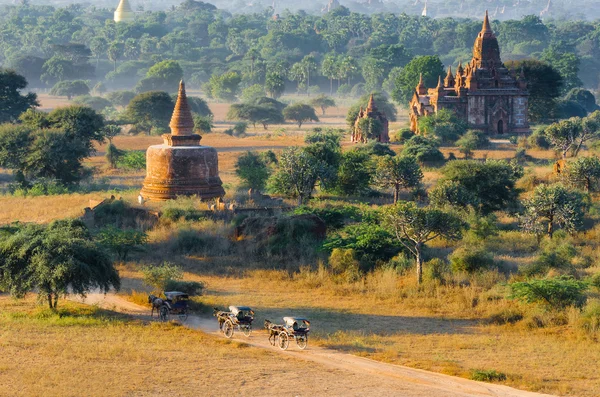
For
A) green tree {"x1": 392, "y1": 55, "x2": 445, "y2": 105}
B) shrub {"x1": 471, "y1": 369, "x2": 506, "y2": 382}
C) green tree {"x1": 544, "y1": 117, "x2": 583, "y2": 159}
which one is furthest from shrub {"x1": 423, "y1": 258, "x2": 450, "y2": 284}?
green tree {"x1": 392, "y1": 55, "x2": 445, "y2": 105}

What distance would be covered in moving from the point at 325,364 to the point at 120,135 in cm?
6380

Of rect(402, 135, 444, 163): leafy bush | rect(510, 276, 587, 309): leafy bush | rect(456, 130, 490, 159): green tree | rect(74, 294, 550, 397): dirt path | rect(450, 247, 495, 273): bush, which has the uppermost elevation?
rect(456, 130, 490, 159): green tree

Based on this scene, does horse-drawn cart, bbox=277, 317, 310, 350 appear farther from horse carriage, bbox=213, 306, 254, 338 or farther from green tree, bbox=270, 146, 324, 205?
green tree, bbox=270, 146, 324, 205

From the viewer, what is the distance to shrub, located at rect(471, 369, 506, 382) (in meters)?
21.0

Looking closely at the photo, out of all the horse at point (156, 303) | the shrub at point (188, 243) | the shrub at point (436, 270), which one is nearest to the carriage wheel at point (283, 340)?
the horse at point (156, 303)

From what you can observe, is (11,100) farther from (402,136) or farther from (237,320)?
(237,320)

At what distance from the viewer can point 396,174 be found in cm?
4384

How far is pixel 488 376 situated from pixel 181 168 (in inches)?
846

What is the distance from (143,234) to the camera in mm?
34094

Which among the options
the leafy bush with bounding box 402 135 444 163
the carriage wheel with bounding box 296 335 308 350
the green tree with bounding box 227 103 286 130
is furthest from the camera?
the green tree with bounding box 227 103 286 130

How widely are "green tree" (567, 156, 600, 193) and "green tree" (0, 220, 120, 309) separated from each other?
24.2 m

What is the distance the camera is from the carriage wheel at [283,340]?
75.7 ft

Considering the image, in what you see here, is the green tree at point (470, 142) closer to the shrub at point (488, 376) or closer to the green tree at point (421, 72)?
the green tree at point (421, 72)

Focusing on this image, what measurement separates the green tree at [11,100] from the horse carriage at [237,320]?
56.8 m
